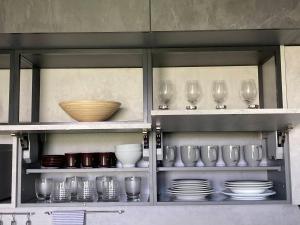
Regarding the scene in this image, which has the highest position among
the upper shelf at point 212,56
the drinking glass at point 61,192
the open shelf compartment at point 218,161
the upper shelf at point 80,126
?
the upper shelf at point 212,56

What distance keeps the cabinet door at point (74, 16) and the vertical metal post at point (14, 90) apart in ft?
0.61

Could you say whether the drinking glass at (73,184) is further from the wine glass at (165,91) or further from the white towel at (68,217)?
the wine glass at (165,91)

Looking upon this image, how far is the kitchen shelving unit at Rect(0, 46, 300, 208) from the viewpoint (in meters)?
1.47

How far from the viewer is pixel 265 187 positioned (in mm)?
1619

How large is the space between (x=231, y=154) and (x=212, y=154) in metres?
0.09

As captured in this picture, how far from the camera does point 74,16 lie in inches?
55.8

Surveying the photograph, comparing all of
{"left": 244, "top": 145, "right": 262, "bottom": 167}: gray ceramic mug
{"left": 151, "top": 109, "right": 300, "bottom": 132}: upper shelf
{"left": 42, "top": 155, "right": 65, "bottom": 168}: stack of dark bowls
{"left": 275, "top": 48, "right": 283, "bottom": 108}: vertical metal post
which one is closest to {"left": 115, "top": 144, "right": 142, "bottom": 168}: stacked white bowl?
{"left": 151, "top": 109, "right": 300, "bottom": 132}: upper shelf

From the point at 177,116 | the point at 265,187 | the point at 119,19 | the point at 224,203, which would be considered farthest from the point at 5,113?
the point at 265,187

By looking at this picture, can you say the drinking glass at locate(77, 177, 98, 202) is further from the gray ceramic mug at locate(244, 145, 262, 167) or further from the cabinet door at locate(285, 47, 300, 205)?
the cabinet door at locate(285, 47, 300, 205)

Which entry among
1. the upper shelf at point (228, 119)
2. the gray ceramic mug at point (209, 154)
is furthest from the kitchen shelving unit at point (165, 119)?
the gray ceramic mug at point (209, 154)

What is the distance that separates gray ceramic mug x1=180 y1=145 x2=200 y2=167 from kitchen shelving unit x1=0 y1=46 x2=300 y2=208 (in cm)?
9

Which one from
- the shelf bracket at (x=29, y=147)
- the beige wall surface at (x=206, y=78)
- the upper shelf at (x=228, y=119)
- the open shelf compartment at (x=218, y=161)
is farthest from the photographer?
the beige wall surface at (x=206, y=78)

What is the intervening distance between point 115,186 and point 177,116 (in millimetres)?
539

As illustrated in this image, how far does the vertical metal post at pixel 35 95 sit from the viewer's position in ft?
5.90
